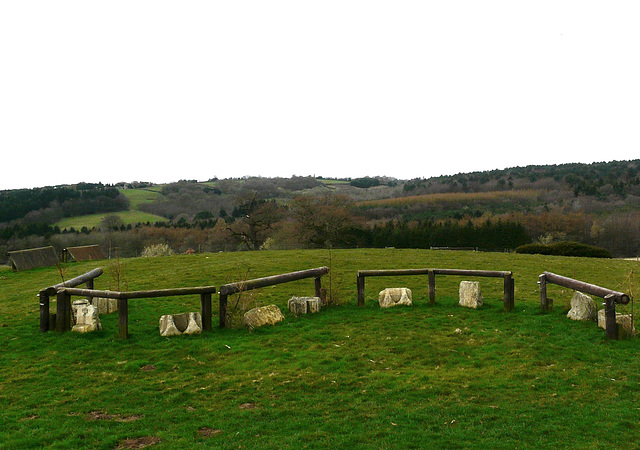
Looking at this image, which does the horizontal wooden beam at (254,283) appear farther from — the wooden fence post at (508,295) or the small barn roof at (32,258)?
the small barn roof at (32,258)

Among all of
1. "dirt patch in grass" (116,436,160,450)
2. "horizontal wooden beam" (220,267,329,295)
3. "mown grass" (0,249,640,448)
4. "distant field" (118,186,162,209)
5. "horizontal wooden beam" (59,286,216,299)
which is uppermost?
"distant field" (118,186,162,209)

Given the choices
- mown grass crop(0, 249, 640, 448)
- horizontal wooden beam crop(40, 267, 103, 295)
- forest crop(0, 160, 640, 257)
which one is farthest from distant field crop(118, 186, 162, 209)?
mown grass crop(0, 249, 640, 448)

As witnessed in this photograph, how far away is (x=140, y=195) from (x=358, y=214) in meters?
74.8

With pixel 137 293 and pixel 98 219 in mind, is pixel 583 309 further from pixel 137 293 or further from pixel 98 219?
pixel 98 219

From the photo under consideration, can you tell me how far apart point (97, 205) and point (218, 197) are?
32.0 meters

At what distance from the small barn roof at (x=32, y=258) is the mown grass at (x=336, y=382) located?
15136 mm

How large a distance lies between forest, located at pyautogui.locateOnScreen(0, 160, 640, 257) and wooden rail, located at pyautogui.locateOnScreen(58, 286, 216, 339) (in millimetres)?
38724

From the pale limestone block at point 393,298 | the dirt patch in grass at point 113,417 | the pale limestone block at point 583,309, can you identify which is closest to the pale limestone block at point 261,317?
the pale limestone block at point 393,298

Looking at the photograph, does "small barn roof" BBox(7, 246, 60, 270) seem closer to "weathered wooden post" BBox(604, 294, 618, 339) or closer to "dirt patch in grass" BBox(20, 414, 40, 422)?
"dirt patch in grass" BBox(20, 414, 40, 422)

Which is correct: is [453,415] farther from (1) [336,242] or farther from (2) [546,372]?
(1) [336,242]

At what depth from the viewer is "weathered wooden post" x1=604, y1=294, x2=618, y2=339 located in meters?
9.41

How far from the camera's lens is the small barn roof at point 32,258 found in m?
26.1

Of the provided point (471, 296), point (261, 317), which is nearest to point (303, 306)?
point (261, 317)

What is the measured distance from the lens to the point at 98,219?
99062 mm
